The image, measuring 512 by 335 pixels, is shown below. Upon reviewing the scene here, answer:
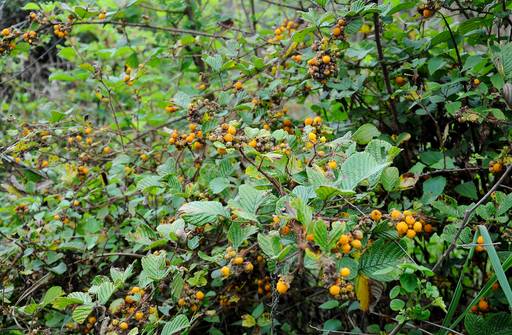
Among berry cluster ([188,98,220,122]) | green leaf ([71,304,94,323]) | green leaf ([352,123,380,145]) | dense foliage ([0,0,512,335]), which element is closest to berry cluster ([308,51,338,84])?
dense foliage ([0,0,512,335])

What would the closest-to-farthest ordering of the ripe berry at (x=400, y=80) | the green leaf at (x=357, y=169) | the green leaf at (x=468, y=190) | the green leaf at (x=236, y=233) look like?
the green leaf at (x=357, y=169), the green leaf at (x=236, y=233), the green leaf at (x=468, y=190), the ripe berry at (x=400, y=80)

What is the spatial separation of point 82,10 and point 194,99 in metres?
0.67

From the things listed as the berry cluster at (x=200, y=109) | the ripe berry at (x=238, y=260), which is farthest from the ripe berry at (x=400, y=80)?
the ripe berry at (x=238, y=260)

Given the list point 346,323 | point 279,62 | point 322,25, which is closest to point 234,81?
point 279,62

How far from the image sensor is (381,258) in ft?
4.14

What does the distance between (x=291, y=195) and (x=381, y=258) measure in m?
0.28

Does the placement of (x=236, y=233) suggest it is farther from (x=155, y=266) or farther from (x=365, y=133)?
(x=365, y=133)

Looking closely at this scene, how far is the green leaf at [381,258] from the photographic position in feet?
4.10

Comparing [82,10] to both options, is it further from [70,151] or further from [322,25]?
[322,25]

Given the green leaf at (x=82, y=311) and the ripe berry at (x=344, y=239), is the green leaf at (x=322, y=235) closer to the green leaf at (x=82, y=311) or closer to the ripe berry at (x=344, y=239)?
the ripe berry at (x=344, y=239)

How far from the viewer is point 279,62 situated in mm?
2160

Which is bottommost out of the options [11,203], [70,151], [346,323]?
[346,323]

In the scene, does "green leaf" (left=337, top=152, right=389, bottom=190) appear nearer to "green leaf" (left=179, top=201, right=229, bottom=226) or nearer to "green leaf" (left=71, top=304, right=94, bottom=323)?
"green leaf" (left=179, top=201, right=229, bottom=226)

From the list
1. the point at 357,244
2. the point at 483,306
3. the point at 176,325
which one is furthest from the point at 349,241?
the point at 483,306
